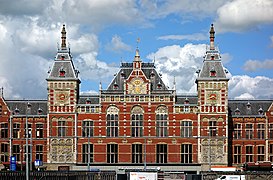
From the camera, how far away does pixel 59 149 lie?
98.4 meters

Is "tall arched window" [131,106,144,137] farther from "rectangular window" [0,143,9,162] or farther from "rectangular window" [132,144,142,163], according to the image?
"rectangular window" [0,143,9,162]

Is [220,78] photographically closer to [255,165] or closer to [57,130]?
[255,165]

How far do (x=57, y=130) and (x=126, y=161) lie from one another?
37.5 ft

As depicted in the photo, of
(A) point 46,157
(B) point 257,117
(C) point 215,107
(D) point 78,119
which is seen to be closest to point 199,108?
(C) point 215,107

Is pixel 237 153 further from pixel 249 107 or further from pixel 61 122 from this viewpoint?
pixel 61 122

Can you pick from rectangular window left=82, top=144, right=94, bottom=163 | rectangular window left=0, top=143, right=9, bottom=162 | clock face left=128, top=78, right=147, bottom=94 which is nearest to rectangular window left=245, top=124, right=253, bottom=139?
clock face left=128, top=78, right=147, bottom=94

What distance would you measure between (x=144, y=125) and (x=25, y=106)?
19412 millimetres

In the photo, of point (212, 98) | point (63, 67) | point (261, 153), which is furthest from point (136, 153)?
point (261, 153)

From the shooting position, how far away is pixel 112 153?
98.4 metres

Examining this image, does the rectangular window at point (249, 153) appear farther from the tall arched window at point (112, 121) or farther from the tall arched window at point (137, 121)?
the tall arched window at point (112, 121)

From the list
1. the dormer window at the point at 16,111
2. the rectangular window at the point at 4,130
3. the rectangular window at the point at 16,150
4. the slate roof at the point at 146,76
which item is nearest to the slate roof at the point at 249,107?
the slate roof at the point at 146,76

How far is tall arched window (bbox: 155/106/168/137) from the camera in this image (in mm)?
98000

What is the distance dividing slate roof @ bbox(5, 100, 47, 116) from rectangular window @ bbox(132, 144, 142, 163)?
15044 millimetres

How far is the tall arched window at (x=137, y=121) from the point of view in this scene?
9831cm
